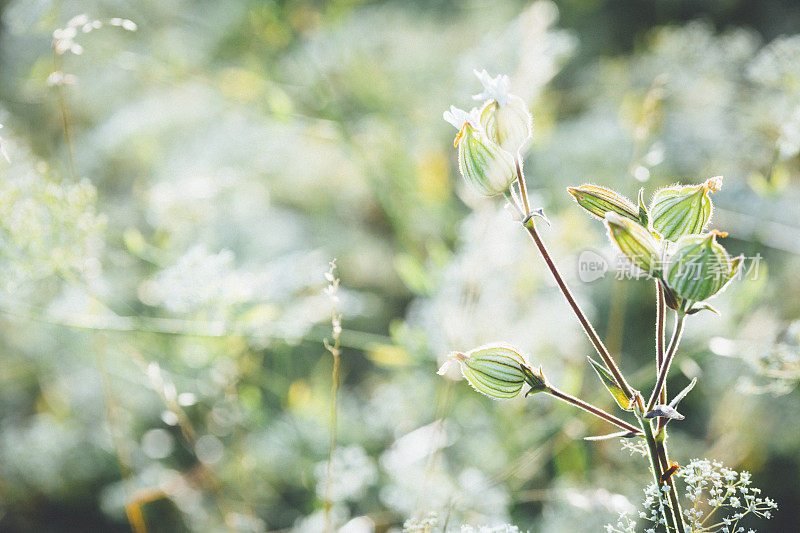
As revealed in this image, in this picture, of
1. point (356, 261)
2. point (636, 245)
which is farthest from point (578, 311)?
point (356, 261)

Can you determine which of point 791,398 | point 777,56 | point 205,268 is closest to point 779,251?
point 791,398

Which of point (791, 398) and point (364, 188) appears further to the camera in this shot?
point (364, 188)

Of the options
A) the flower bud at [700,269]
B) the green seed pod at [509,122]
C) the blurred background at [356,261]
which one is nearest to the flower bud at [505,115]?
the green seed pod at [509,122]

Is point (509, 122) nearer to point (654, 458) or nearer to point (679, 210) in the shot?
point (679, 210)

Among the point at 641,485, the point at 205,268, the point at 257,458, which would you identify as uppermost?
the point at 641,485

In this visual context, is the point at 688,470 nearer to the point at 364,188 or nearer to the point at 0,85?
the point at 364,188

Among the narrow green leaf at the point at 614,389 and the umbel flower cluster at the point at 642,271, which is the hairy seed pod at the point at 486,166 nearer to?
the umbel flower cluster at the point at 642,271

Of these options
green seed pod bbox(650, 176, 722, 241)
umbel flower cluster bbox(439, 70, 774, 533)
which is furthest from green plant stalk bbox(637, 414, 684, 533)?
green seed pod bbox(650, 176, 722, 241)
